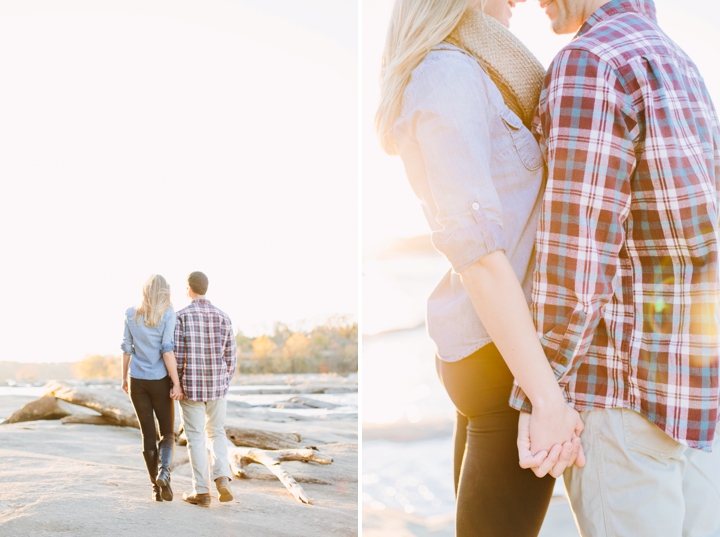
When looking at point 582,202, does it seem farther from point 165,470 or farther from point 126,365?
point 165,470

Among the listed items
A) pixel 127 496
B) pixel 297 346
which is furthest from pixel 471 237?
pixel 297 346

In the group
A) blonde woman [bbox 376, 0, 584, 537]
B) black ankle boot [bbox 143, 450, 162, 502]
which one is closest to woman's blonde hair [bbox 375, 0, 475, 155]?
blonde woman [bbox 376, 0, 584, 537]

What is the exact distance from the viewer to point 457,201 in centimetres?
73

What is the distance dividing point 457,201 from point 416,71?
194mm

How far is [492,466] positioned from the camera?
77cm

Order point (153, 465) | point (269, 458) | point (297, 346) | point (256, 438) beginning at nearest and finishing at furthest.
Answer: point (153, 465) < point (269, 458) < point (256, 438) < point (297, 346)

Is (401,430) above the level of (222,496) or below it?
above

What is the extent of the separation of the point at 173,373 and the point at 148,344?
23 centimetres

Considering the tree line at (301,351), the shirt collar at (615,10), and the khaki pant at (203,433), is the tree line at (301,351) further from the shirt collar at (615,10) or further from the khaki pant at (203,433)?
the shirt collar at (615,10)

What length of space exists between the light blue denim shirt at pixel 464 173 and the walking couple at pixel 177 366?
9.70 ft

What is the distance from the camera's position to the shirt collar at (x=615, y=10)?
79 centimetres

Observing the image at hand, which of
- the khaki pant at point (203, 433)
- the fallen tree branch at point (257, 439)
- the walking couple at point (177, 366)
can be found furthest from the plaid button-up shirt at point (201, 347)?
the fallen tree branch at point (257, 439)

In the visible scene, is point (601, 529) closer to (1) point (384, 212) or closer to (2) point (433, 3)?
(2) point (433, 3)

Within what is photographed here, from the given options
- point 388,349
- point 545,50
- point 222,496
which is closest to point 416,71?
point 545,50
